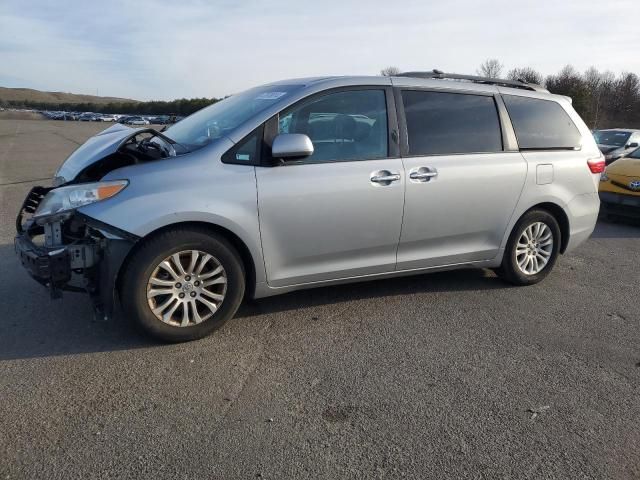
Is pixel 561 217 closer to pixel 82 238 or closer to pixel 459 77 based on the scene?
pixel 459 77

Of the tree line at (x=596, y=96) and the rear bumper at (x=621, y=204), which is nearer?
the rear bumper at (x=621, y=204)

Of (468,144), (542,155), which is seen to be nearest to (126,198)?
(468,144)

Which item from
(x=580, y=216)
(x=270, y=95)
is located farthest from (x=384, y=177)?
(x=580, y=216)

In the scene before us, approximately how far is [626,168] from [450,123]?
5497mm

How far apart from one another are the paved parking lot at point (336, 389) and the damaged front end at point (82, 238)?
0.46 m

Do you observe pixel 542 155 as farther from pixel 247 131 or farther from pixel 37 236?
pixel 37 236

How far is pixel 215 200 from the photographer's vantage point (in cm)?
351

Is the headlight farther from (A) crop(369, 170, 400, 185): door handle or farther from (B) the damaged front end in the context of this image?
(A) crop(369, 170, 400, 185): door handle

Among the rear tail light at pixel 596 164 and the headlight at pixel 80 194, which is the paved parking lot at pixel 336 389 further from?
the rear tail light at pixel 596 164

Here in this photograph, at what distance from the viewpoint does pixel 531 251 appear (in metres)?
4.97

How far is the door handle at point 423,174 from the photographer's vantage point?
4.12 m

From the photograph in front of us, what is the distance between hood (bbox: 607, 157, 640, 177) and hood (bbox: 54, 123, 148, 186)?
7.46 metres

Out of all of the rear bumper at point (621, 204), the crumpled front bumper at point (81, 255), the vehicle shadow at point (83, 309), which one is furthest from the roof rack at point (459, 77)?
the rear bumper at point (621, 204)

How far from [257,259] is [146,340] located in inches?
37.4
